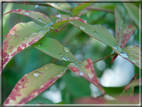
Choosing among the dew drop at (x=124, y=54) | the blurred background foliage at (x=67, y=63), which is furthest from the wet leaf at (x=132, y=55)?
the blurred background foliage at (x=67, y=63)

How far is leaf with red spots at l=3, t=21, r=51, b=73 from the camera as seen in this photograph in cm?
34

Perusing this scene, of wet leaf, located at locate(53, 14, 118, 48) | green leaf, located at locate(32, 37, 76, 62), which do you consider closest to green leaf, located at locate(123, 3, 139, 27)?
wet leaf, located at locate(53, 14, 118, 48)

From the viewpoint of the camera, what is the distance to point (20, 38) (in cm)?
37

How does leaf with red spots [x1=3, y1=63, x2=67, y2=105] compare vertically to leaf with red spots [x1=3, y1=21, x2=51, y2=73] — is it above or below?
below

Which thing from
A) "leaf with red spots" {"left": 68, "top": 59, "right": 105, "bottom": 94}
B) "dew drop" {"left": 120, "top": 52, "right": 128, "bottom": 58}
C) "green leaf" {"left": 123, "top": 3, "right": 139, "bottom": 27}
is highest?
"green leaf" {"left": 123, "top": 3, "right": 139, "bottom": 27}

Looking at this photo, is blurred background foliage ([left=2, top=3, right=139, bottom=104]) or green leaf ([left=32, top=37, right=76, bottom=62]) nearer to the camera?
green leaf ([left=32, top=37, right=76, bottom=62])

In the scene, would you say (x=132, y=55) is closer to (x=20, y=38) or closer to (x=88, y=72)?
(x=88, y=72)

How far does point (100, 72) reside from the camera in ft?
2.98

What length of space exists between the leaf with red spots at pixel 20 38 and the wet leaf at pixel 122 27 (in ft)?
0.75

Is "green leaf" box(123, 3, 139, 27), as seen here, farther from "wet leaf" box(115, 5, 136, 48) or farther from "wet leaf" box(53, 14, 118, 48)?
"wet leaf" box(53, 14, 118, 48)

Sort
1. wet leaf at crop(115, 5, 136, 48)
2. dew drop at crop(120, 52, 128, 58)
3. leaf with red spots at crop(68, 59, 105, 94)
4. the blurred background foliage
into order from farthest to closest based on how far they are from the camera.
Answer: the blurred background foliage
wet leaf at crop(115, 5, 136, 48)
dew drop at crop(120, 52, 128, 58)
leaf with red spots at crop(68, 59, 105, 94)

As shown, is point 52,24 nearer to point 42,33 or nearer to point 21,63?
point 42,33

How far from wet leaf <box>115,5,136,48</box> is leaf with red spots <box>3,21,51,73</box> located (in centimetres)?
23

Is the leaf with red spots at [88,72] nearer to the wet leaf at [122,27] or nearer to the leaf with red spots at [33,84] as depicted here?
the leaf with red spots at [33,84]
